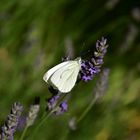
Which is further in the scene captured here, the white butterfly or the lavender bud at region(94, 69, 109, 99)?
the lavender bud at region(94, 69, 109, 99)

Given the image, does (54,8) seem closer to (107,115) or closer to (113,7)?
(113,7)

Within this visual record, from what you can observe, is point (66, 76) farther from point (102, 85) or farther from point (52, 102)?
point (102, 85)

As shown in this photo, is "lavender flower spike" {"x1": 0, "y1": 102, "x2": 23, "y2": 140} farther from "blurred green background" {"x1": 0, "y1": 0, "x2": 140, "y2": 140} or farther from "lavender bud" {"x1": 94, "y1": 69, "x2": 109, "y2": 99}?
"blurred green background" {"x1": 0, "y1": 0, "x2": 140, "y2": 140}

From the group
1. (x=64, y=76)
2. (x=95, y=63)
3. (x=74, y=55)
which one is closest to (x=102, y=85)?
(x=64, y=76)

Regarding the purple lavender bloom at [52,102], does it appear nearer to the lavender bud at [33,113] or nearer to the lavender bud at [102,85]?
the lavender bud at [33,113]

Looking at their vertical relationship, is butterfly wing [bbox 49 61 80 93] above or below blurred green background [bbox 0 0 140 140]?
below

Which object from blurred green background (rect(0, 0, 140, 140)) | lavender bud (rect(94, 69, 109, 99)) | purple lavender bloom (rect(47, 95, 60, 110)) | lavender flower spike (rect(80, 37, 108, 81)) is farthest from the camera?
blurred green background (rect(0, 0, 140, 140))

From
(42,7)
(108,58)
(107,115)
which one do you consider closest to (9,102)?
(107,115)

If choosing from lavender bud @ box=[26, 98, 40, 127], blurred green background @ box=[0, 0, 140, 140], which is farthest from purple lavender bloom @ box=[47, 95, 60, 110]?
blurred green background @ box=[0, 0, 140, 140]

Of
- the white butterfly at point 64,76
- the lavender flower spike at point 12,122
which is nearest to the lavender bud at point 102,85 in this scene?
the white butterfly at point 64,76
